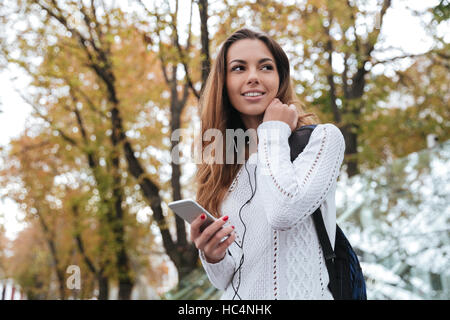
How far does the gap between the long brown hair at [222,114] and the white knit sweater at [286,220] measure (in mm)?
229

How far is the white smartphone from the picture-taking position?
54.5 inches

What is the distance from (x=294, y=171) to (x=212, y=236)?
35cm

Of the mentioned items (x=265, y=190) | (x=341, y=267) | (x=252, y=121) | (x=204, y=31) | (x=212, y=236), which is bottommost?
(x=341, y=267)

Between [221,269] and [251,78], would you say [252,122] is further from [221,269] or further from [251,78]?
[221,269]

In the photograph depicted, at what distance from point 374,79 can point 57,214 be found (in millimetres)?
10685

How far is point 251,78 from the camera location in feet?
6.01

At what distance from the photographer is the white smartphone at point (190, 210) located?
139 centimetres

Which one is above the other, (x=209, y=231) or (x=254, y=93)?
(x=254, y=93)

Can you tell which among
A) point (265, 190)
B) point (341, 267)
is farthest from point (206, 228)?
point (341, 267)
